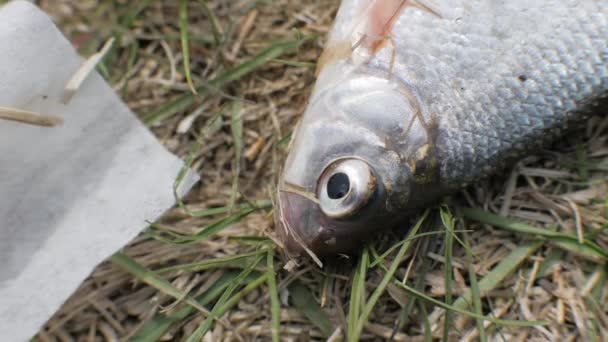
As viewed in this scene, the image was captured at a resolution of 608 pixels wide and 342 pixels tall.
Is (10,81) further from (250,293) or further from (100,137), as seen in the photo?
(250,293)

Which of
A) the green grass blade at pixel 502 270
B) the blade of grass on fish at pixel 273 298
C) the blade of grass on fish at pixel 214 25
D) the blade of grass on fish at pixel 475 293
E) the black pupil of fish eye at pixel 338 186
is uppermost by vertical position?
the blade of grass on fish at pixel 214 25

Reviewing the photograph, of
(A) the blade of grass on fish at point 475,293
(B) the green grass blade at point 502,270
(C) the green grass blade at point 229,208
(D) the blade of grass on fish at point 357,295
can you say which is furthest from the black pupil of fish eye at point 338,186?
(B) the green grass blade at point 502,270

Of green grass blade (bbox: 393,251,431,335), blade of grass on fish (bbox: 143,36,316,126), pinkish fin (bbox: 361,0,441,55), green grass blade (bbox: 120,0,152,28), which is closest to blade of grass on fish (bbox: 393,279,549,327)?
green grass blade (bbox: 393,251,431,335)

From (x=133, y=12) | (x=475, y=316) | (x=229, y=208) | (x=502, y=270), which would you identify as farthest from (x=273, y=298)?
(x=133, y=12)

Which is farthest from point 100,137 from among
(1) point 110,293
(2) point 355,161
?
(2) point 355,161

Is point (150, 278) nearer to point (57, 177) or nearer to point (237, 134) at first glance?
point (57, 177)

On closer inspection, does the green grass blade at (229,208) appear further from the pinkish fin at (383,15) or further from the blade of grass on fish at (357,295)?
the pinkish fin at (383,15)

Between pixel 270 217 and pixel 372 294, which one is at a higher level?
pixel 270 217
